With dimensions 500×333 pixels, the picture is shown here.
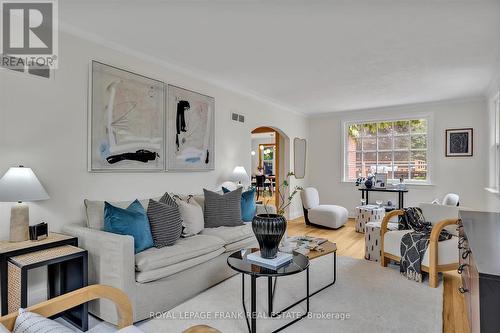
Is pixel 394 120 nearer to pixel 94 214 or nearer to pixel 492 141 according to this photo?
pixel 492 141

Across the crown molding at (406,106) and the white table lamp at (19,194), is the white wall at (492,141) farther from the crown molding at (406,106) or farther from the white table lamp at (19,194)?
the white table lamp at (19,194)

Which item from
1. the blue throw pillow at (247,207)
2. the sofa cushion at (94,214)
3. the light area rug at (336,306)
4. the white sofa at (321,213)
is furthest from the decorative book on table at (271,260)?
the white sofa at (321,213)

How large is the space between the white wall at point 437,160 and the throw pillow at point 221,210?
4.01 meters

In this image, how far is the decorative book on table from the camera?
2.25 m

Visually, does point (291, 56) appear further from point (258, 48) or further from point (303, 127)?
point (303, 127)

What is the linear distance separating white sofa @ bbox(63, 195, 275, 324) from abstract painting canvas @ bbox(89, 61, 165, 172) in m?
0.52

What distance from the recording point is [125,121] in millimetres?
3244

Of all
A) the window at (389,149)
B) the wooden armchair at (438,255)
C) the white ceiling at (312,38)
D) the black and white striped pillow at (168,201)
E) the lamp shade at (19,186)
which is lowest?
the wooden armchair at (438,255)

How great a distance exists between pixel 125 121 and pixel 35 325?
260 centimetres

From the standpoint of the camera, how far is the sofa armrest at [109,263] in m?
2.22

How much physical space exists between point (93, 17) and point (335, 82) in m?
3.34

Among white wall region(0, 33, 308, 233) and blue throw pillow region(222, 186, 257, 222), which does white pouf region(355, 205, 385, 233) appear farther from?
white wall region(0, 33, 308, 233)

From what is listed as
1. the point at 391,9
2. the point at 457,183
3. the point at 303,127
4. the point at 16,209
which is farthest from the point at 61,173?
the point at 457,183

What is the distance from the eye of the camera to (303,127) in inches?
287
